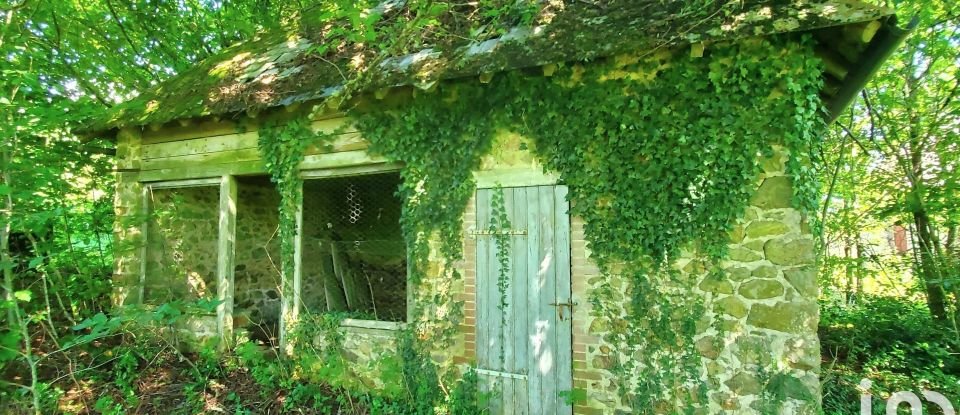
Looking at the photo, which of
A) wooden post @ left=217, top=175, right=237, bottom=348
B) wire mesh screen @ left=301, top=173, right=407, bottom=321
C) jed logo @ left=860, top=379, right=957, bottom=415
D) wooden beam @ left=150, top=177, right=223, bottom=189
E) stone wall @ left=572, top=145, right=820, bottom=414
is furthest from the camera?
wire mesh screen @ left=301, top=173, right=407, bottom=321

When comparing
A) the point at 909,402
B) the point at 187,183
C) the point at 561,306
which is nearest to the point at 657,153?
the point at 561,306

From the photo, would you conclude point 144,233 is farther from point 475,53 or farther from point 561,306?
point 561,306

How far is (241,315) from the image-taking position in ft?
18.5

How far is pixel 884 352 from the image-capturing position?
5066 millimetres

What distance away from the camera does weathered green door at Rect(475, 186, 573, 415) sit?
382cm

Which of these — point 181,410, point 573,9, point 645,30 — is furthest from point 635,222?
point 181,410

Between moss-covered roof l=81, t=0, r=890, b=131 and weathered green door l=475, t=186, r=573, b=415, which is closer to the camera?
moss-covered roof l=81, t=0, r=890, b=131

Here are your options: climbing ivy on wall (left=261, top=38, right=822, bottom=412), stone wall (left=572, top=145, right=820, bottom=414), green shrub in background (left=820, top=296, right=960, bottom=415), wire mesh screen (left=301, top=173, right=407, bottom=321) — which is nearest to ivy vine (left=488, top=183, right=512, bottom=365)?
climbing ivy on wall (left=261, top=38, right=822, bottom=412)

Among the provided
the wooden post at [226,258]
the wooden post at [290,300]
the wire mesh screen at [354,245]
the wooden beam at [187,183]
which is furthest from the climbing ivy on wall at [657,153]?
the wooden beam at [187,183]

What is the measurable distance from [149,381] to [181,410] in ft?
2.85

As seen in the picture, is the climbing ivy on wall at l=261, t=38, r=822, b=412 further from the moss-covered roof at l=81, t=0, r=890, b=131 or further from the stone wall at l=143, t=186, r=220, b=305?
the stone wall at l=143, t=186, r=220, b=305

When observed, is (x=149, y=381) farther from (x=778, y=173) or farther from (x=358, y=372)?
(x=778, y=173)

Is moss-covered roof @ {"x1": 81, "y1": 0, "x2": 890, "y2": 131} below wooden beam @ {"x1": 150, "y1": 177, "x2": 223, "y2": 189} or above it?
above

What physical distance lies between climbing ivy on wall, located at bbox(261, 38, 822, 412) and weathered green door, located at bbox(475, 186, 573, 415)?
0.23 metres
